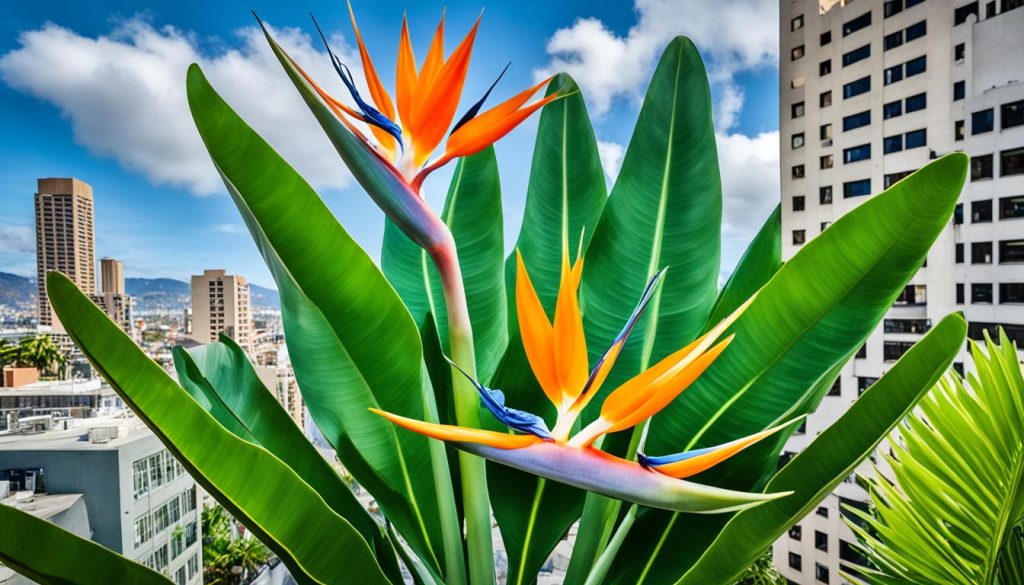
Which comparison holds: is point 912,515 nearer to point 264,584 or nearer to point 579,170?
point 579,170

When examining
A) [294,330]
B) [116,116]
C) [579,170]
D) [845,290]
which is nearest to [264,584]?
[294,330]

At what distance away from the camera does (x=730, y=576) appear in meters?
0.29

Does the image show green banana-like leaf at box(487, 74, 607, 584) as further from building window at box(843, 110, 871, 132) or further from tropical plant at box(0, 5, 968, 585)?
building window at box(843, 110, 871, 132)

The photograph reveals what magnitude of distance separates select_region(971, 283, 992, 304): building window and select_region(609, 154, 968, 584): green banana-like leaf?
3.29 meters

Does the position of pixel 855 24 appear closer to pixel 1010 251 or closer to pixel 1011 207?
pixel 1011 207

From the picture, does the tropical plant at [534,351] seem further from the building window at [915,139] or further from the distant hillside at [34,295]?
the building window at [915,139]

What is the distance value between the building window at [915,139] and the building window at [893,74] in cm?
45

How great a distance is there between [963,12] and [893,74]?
714 mm

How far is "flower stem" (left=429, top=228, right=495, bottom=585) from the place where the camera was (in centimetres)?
34

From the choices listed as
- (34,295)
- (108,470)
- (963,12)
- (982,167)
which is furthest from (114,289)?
(963,12)

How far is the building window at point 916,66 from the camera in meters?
3.88

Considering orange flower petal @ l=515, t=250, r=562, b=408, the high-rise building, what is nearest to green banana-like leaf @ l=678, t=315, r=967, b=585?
orange flower petal @ l=515, t=250, r=562, b=408


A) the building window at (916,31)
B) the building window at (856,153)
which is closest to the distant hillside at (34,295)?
the building window at (856,153)

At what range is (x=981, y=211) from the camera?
9.55 feet
